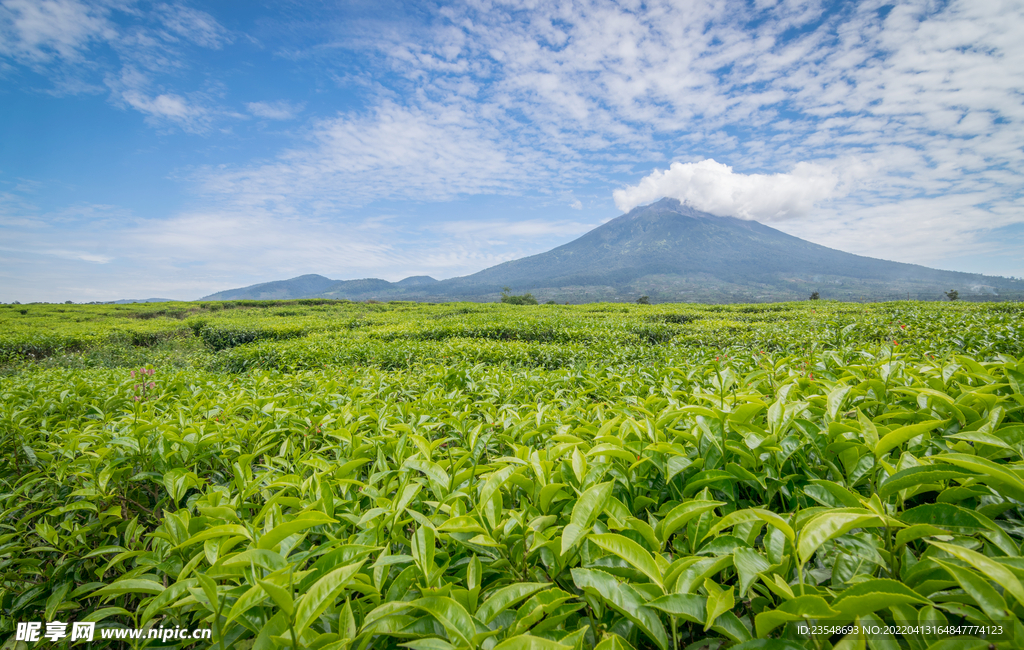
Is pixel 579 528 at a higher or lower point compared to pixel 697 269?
lower

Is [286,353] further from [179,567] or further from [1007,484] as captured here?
[1007,484]

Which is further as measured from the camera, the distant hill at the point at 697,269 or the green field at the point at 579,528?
the distant hill at the point at 697,269

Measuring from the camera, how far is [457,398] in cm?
276

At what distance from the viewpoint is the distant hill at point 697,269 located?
128m

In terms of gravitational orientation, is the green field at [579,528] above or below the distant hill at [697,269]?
below

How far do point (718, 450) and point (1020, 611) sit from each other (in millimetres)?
622

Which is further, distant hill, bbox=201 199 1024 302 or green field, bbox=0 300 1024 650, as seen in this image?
distant hill, bbox=201 199 1024 302

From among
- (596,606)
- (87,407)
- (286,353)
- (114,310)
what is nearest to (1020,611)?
(596,606)

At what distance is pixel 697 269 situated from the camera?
484ft

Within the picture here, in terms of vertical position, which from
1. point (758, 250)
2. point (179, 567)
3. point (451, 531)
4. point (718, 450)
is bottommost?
point (179, 567)

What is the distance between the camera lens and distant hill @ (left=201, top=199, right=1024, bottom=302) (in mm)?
127688

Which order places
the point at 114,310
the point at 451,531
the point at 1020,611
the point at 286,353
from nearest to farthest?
the point at 1020,611 → the point at 451,531 → the point at 286,353 → the point at 114,310

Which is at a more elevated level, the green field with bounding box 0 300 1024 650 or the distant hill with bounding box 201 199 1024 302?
the distant hill with bounding box 201 199 1024 302

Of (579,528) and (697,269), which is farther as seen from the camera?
(697,269)
